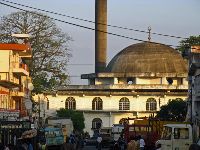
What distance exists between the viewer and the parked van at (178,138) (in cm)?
3027

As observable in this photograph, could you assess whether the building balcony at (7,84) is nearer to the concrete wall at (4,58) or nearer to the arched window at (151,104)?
the concrete wall at (4,58)

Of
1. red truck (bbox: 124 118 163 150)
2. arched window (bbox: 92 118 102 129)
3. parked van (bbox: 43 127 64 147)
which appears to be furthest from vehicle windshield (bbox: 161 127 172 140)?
arched window (bbox: 92 118 102 129)

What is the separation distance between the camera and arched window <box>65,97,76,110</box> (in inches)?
4195

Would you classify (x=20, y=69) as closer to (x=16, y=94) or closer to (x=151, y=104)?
(x=16, y=94)

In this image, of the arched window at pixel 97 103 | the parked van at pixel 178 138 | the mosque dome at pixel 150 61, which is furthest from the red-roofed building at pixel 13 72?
the mosque dome at pixel 150 61

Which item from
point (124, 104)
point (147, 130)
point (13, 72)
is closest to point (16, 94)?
point (13, 72)

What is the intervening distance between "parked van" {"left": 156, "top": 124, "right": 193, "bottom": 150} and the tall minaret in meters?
60.3

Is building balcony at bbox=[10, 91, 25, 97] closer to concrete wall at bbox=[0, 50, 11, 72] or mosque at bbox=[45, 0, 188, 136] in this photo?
concrete wall at bbox=[0, 50, 11, 72]

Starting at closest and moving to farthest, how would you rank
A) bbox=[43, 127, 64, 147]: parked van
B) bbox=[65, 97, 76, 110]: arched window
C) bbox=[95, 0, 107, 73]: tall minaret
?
bbox=[43, 127, 64, 147]: parked van, bbox=[95, 0, 107, 73]: tall minaret, bbox=[65, 97, 76, 110]: arched window

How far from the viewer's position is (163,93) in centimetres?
10694

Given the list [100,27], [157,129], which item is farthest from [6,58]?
[100,27]

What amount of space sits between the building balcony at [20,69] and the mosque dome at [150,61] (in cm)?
5043

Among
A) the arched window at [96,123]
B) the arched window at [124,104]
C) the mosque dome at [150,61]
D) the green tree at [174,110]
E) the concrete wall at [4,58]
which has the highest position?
the mosque dome at [150,61]

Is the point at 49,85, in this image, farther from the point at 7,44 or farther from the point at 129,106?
the point at 129,106
